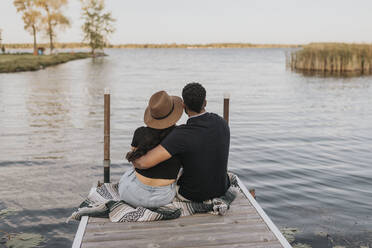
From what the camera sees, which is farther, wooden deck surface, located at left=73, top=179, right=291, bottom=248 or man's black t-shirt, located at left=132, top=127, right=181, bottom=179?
A: man's black t-shirt, located at left=132, top=127, right=181, bottom=179

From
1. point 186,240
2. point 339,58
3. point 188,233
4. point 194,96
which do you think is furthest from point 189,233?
point 339,58

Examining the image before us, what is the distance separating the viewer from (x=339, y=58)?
124 ft

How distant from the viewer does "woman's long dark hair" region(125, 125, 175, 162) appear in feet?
Answer: 15.6

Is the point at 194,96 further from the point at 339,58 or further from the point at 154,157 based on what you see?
the point at 339,58

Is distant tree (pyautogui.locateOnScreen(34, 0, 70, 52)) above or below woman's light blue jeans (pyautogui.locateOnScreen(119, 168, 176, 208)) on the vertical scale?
above

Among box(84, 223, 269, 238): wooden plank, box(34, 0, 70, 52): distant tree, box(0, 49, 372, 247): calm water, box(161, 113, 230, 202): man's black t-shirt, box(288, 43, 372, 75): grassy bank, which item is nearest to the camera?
box(84, 223, 269, 238): wooden plank

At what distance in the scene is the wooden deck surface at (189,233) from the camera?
4355 millimetres

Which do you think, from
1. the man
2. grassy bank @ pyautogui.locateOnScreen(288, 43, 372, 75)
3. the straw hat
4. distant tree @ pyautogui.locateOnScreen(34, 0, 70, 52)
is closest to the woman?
the straw hat

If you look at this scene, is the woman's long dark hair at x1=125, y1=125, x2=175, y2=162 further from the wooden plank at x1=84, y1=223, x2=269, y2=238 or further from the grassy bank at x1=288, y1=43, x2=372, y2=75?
the grassy bank at x1=288, y1=43, x2=372, y2=75

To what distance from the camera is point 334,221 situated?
7336 millimetres

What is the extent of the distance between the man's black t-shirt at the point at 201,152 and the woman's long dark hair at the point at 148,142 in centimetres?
16

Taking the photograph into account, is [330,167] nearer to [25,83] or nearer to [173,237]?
[173,237]

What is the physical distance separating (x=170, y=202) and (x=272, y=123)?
12.1 meters

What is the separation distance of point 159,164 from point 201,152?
54cm
